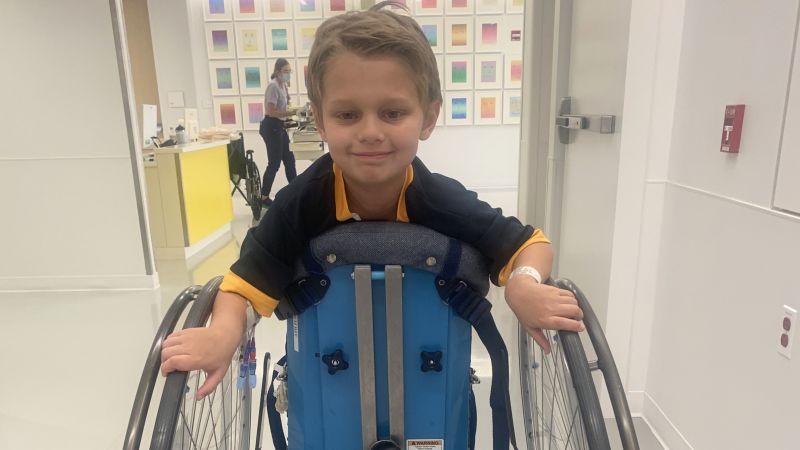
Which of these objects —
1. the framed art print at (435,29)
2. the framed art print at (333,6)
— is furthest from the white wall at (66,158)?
the framed art print at (435,29)

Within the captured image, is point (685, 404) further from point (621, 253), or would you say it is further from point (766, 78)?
point (766, 78)

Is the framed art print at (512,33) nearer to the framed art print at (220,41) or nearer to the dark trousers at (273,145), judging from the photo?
the dark trousers at (273,145)

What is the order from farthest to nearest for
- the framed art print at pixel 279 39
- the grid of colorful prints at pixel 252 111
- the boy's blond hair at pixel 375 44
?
the grid of colorful prints at pixel 252 111
the framed art print at pixel 279 39
the boy's blond hair at pixel 375 44

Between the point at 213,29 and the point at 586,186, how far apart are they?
5.96 metres

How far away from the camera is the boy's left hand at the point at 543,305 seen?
2.98ft

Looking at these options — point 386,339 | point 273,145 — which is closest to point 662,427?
point 386,339

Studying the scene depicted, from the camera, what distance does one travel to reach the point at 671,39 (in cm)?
173

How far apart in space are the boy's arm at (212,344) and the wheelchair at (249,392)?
18mm

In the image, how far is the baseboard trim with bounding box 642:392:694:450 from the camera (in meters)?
Result: 1.82

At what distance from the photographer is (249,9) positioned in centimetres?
655

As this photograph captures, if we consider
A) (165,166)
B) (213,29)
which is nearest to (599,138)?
(165,166)

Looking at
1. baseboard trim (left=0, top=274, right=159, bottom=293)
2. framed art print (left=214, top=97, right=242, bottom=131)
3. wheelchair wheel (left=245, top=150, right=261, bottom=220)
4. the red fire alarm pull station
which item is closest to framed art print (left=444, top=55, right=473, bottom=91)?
wheelchair wheel (left=245, top=150, right=261, bottom=220)

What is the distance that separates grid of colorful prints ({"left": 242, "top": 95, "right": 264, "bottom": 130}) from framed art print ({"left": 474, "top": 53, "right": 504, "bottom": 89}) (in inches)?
109

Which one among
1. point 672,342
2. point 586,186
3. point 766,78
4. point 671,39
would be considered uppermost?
point 671,39
